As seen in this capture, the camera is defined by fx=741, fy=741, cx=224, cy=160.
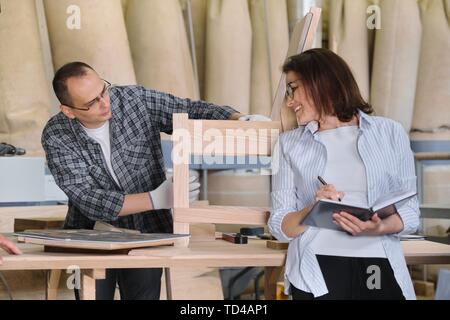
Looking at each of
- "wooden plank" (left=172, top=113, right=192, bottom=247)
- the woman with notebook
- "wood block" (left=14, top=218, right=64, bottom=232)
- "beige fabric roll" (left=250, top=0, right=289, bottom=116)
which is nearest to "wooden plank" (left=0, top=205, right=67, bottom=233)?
"wood block" (left=14, top=218, right=64, bottom=232)

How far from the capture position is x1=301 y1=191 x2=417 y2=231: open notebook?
1.77m

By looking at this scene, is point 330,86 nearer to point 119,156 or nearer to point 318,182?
point 318,182

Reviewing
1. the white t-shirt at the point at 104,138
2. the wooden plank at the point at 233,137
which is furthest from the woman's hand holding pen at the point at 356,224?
the white t-shirt at the point at 104,138

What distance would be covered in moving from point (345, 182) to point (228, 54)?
8.74 ft

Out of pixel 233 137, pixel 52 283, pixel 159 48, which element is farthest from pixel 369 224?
pixel 159 48

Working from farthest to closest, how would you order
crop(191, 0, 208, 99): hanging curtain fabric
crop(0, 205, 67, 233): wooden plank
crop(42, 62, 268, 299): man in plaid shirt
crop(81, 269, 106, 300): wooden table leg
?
1. crop(191, 0, 208, 99): hanging curtain fabric
2. crop(0, 205, 67, 233): wooden plank
3. crop(42, 62, 268, 299): man in plaid shirt
4. crop(81, 269, 106, 300): wooden table leg

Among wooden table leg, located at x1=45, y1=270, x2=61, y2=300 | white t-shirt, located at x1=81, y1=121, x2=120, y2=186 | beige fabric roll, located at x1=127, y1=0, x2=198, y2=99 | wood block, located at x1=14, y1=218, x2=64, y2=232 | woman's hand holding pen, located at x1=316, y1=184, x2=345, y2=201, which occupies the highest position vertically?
beige fabric roll, located at x1=127, y1=0, x2=198, y2=99

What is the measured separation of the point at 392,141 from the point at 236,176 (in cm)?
268

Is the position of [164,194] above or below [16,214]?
above

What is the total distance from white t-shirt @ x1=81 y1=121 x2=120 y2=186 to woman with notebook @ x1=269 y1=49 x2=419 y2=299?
702mm

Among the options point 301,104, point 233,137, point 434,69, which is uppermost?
point 434,69

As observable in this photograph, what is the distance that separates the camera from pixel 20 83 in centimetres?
386

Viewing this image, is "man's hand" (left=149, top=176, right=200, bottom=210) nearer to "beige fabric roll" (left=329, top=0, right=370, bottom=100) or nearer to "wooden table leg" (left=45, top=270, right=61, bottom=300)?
"wooden table leg" (left=45, top=270, right=61, bottom=300)
